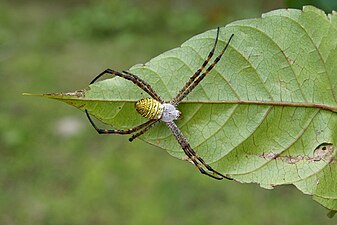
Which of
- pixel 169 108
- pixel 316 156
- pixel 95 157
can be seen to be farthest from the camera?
pixel 95 157

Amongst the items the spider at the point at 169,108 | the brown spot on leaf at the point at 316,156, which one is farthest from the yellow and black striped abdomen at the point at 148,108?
the brown spot on leaf at the point at 316,156

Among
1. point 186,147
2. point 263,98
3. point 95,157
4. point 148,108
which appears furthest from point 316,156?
point 95,157

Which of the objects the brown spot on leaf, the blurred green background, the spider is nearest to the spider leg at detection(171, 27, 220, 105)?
the spider

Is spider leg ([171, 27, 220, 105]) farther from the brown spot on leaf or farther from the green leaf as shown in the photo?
the brown spot on leaf

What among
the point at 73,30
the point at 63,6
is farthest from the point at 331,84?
the point at 63,6

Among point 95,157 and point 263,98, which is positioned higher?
point 263,98

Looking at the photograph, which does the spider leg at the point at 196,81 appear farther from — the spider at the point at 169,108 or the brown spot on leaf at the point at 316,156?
the brown spot on leaf at the point at 316,156

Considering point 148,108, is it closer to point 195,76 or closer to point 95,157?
point 195,76
